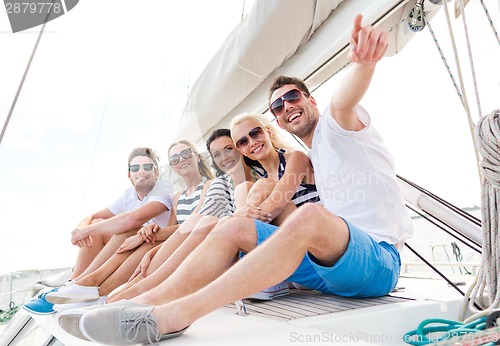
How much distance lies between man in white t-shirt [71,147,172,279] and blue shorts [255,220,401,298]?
1.10 m

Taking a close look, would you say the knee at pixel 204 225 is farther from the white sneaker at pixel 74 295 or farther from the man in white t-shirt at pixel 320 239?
the white sneaker at pixel 74 295

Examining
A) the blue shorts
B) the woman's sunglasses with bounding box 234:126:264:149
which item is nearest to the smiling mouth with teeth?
→ the woman's sunglasses with bounding box 234:126:264:149

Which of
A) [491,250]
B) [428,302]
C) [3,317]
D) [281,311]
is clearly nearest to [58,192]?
A: [3,317]

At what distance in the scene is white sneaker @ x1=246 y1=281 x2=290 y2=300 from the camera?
5.40 feet

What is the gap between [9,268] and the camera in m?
2.04

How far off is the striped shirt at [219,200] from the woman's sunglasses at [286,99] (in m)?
0.48

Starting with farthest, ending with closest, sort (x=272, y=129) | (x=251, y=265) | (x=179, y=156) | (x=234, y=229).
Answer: (x=179, y=156)
(x=272, y=129)
(x=234, y=229)
(x=251, y=265)

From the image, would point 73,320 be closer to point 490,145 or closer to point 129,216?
point 129,216

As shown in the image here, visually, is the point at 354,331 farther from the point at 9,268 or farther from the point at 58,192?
the point at 58,192

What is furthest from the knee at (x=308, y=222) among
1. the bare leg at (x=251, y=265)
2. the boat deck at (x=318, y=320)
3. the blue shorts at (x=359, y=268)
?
the boat deck at (x=318, y=320)

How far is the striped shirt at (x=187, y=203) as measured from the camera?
232 centimetres

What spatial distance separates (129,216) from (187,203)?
1.07 feet

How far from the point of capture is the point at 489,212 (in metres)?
1.36

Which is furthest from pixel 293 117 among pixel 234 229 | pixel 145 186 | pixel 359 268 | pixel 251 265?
pixel 145 186
